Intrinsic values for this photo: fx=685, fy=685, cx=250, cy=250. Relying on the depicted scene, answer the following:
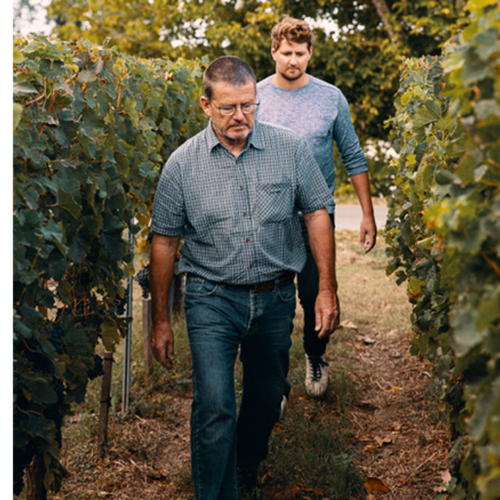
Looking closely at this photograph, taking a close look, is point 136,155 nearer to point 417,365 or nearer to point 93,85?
point 93,85

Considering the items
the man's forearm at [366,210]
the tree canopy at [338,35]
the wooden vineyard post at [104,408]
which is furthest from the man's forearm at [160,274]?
the tree canopy at [338,35]

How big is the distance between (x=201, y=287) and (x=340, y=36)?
1062 cm

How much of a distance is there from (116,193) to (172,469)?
1.70 m

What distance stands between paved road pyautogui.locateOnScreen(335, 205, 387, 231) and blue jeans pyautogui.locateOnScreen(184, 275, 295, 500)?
8.66 metres

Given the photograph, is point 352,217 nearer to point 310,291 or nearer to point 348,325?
point 348,325

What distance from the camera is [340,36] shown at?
41.7 ft

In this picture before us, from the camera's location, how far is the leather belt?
10.2 ft

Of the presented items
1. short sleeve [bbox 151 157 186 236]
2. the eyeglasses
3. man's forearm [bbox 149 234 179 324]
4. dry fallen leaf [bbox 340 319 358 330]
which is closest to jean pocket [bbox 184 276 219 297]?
man's forearm [bbox 149 234 179 324]

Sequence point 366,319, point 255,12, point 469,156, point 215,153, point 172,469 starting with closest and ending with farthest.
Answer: point 469,156
point 215,153
point 172,469
point 366,319
point 255,12

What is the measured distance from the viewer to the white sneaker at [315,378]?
467cm

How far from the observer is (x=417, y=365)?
550 cm

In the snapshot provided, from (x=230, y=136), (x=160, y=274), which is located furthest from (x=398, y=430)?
(x=230, y=136)

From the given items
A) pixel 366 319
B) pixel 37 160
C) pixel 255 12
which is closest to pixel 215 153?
pixel 37 160

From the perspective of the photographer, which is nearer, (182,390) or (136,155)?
(136,155)
